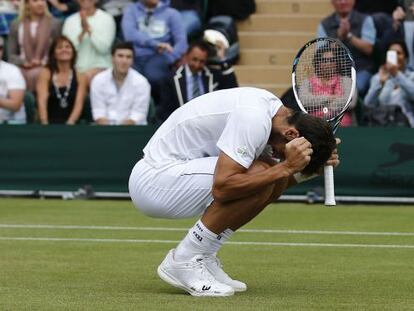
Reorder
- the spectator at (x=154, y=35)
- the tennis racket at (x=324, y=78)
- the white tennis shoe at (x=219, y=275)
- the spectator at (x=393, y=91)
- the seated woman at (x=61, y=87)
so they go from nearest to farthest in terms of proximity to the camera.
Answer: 1. the white tennis shoe at (x=219, y=275)
2. the tennis racket at (x=324, y=78)
3. the spectator at (x=393, y=91)
4. the seated woman at (x=61, y=87)
5. the spectator at (x=154, y=35)

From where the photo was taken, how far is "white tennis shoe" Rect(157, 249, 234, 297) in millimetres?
7078

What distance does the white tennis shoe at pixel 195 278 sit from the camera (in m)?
7.08

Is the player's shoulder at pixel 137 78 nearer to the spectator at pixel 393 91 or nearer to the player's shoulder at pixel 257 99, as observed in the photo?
the spectator at pixel 393 91

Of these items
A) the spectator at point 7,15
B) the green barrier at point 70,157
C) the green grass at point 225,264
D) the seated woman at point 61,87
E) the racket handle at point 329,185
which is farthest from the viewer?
the spectator at point 7,15

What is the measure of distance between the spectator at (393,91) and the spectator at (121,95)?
9.25 ft

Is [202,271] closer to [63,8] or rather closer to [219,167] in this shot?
[219,167]

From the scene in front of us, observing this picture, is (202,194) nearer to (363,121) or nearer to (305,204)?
(305,204)

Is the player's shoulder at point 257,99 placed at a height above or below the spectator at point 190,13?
above

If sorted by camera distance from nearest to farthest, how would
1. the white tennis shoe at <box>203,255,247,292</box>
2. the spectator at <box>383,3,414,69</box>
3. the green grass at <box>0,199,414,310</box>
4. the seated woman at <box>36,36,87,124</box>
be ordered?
the green grass at <box>0,199,414,310</box> → the white tennis shoe at <box>203,255,247,292</box> → the seated woman at <box>36,36,87,124</box> → the spectator at <box>383,3,414,69</box>

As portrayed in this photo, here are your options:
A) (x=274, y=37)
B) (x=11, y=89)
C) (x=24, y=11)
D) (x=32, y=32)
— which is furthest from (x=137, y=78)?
(x=274, y=37)

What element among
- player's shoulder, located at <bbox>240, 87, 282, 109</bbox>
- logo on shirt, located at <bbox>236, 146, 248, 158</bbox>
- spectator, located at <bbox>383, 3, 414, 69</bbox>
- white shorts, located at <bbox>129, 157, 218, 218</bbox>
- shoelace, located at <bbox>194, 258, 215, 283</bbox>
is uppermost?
player's shoulder, located at <bbox>240, 87, 282, 109</bbox>

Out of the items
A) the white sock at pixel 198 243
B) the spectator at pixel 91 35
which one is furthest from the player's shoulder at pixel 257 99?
the spectator at pixel 91 35

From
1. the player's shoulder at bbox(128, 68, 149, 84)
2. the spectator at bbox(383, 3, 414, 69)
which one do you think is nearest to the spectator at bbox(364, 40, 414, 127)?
the spectator at bbox(383, 3, 414, 69)

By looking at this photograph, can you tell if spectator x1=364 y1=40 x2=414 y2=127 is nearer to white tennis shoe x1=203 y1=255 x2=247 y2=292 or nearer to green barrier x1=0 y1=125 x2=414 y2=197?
green barrier x1=0 y1=125 x2=414 y2=197
